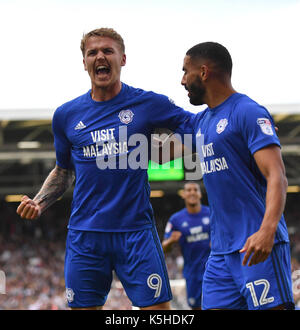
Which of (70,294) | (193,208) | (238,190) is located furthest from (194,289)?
(238,190)

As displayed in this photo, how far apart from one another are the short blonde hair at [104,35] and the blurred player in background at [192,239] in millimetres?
4758

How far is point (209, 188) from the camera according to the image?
3500 millimetres

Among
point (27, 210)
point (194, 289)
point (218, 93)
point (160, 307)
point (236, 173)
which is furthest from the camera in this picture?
point (194, 289)

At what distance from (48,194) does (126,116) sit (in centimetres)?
87

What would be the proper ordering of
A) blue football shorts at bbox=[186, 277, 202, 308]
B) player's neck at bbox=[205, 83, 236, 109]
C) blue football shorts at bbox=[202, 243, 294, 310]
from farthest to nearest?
blue football shorts at bbox=[186, 277, 202, 308]
player's neck at bbox=[205, 83, 236, 109]
blue football shorts at bbox=[202, 243, 294, 310]

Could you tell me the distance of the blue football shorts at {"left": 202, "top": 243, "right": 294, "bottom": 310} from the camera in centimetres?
317

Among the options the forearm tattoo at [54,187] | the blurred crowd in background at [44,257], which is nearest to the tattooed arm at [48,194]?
the forearm tattoo at [54,187]

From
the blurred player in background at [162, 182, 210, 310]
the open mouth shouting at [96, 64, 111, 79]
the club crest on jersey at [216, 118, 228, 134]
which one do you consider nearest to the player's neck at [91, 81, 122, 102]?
the open mouth shouting at [96, 64, 111, 79]

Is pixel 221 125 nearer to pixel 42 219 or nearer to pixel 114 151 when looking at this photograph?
pixel 114 151

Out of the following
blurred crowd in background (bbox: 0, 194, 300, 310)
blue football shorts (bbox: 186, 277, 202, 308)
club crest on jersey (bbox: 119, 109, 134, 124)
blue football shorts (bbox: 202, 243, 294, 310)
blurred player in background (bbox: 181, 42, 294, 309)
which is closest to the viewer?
blurred player in background (bbox: 181, 42, 294, 309)

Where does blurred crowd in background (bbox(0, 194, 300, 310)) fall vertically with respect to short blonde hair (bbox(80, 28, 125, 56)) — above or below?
below

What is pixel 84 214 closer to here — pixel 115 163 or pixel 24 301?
pixel 115 163

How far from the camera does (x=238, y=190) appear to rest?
3338 mm

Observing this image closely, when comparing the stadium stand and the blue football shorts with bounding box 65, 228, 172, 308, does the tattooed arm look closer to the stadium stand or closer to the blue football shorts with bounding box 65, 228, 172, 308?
the blue football shorts with bounding box 65, 228, 172, 308
